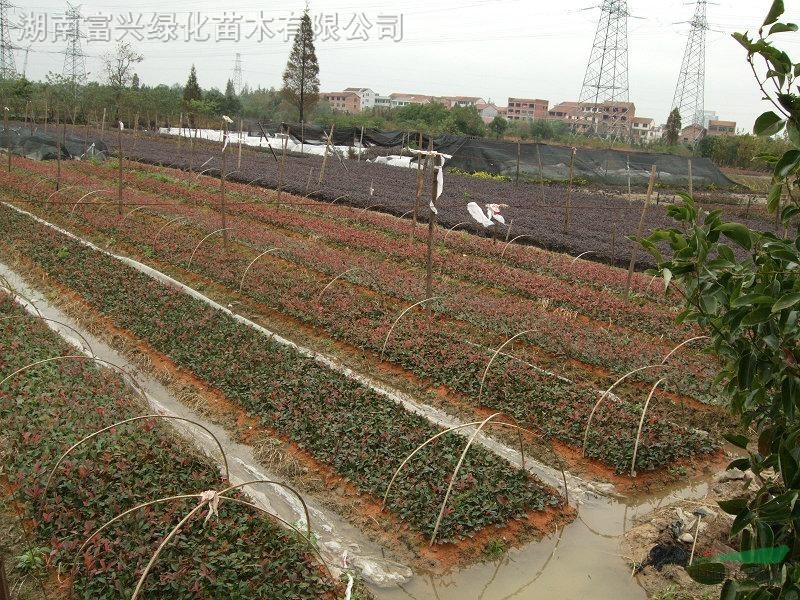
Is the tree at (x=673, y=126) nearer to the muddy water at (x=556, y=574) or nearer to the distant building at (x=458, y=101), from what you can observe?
the distant building at (x=458, y=101)

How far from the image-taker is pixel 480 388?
816 centimetres

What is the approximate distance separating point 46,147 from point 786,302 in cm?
3125

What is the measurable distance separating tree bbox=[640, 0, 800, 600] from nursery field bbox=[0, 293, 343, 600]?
3421 mm

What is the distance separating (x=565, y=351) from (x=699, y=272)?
24.6 feet

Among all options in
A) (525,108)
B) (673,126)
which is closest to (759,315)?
(673,126)

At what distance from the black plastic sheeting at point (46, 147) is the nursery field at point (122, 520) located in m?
24.2

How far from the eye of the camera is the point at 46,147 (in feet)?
92.6

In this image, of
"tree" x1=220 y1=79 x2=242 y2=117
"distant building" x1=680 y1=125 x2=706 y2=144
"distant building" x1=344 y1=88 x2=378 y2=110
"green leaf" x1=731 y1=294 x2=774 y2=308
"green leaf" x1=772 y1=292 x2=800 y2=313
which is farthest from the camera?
"distant building" x1=344 y1=88 x2=378 y2=110

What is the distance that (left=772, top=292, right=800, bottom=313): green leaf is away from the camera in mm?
1987

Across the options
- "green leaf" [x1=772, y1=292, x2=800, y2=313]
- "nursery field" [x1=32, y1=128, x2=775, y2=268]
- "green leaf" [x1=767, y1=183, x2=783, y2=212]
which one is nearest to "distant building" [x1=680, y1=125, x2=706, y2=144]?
"nursery field" [x1=32, y1=128, x2=775, y2=268]

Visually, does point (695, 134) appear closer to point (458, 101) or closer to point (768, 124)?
point (458, 101)

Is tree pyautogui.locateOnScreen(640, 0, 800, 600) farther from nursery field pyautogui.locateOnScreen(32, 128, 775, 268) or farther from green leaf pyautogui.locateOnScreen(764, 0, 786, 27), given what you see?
nursery field pyautogui.locateOnScreen(32, 128, 775, 268)

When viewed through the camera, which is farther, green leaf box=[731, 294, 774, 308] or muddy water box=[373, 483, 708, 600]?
muddy water box=[373, 483, 708, 600]

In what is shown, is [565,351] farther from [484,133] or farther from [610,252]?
[484,133]
